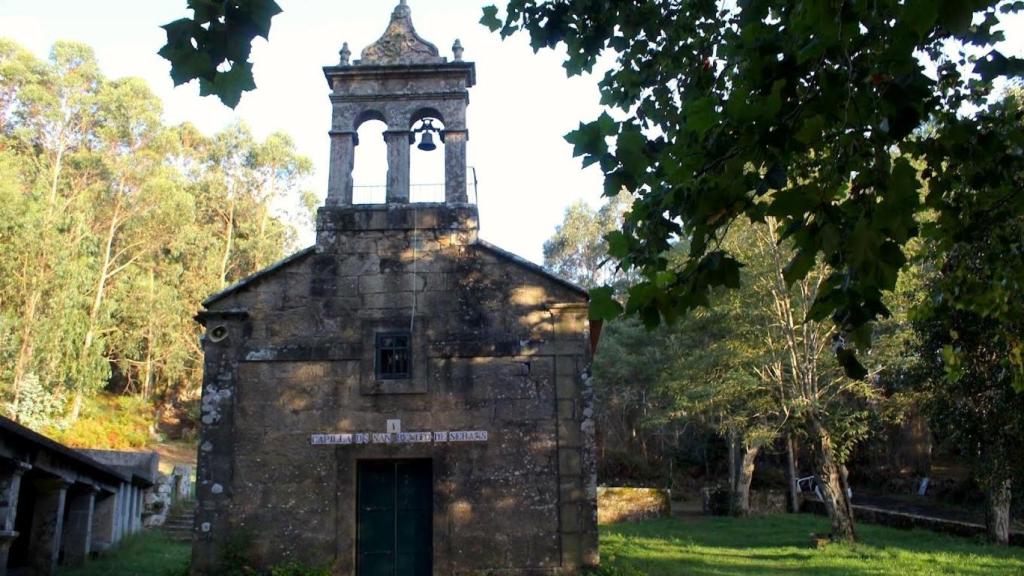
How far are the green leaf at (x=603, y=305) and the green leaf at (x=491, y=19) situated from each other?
3.76m

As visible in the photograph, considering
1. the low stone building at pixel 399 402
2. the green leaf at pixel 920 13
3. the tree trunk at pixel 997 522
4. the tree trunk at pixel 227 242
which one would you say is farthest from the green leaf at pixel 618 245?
the tree trunk at pixel 227 242

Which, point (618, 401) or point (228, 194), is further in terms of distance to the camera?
point (228, 194)

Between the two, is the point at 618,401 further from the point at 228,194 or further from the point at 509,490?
the point at 509,490

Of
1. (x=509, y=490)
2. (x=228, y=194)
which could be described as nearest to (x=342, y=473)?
(x=509, y=490)

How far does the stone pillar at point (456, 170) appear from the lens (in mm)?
12414

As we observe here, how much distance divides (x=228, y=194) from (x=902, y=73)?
138 ft

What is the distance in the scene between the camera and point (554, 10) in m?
6.95

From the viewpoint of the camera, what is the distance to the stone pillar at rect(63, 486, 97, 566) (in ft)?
50.1

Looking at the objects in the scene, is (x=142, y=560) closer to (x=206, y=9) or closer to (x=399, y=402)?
(x=399, y=402)

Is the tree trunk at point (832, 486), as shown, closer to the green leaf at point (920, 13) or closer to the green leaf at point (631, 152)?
the green leaf at point (631, 152)

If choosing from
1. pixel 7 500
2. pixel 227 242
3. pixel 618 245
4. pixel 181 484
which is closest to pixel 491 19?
pixel 618 245

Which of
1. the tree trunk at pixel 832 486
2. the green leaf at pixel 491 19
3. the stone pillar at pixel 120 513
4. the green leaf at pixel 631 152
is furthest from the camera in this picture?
the tree trunk at pixel 832 486

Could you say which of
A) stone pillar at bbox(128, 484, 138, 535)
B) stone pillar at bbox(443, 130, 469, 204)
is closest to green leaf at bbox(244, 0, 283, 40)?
stone pillar at bbox(443, 130, 469, 204)

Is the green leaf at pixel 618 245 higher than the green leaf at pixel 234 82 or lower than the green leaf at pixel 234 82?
lower
